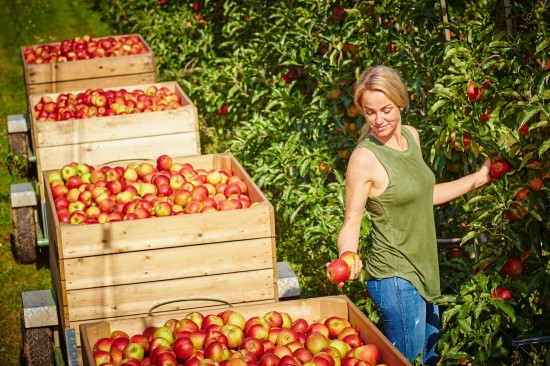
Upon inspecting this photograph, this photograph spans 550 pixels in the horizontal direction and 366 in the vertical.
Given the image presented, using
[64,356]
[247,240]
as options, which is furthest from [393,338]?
[64,356]

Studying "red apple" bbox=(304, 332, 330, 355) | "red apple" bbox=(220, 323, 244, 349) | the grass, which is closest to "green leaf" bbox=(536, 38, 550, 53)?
"red apple" bbox=(304, 332, 330, 355)

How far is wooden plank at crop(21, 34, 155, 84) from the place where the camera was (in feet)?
24.2

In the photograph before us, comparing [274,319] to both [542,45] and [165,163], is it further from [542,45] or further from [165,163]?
[165,163]

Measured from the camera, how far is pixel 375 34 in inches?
192

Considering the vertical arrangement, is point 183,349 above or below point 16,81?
below

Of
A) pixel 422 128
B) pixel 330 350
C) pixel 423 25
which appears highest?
pixel 423 25

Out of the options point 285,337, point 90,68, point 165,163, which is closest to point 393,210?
point 285,337

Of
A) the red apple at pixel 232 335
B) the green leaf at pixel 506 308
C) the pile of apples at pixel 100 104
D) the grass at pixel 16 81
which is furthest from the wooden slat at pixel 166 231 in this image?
the pile of apples at pixel 100 104

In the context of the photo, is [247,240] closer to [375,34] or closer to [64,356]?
[64,356]

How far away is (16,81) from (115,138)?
6.30 meters

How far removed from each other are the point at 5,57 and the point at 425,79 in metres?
9.65

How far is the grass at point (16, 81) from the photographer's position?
17.5 feet

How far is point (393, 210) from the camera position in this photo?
3121 mm

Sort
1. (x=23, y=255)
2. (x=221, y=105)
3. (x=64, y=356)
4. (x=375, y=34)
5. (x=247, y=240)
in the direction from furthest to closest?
(x=221, y=105) < (x=23, y=255) < (x=375, y=34) < (x=64, y=356) < (x=247, y=240)
